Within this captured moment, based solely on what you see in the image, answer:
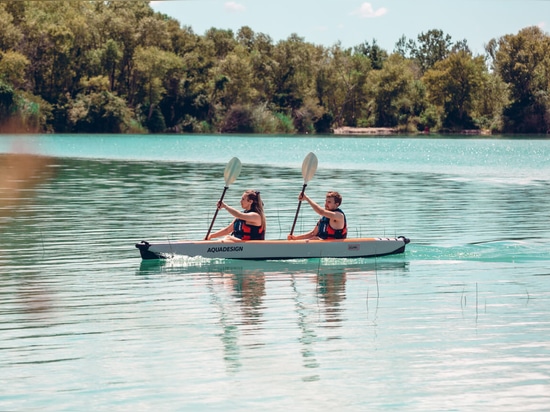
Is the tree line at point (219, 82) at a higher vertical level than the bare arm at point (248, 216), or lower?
higher

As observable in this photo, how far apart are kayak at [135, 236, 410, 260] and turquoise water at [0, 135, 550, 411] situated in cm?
19

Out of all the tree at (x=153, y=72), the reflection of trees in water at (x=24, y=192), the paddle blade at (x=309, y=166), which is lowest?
the reflection of trees in water at (x=24, y=192)

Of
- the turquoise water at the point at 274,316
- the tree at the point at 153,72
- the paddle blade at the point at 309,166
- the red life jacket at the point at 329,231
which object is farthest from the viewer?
the tree at the point at 153,72

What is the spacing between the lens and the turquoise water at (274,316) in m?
11.1

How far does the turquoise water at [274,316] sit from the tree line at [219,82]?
86.0 metres

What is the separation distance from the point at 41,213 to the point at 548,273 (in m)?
16.1

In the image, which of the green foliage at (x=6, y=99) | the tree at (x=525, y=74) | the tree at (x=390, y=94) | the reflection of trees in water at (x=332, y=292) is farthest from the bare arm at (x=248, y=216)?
the tree at (x=390, y=94)

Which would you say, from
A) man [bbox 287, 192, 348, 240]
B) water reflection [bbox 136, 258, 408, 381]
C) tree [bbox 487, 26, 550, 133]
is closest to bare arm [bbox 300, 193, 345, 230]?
man [bbox 287, 192, 348, 240]

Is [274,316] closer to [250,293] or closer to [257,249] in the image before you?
[250,293]

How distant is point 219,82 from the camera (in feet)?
424

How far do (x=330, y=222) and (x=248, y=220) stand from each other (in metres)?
1.59

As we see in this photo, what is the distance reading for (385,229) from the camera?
2695 centimetres

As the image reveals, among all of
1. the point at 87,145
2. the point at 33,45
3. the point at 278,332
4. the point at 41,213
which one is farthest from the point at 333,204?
the point at 33,45

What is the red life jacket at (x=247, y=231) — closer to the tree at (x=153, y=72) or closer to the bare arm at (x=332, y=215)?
the bare arm at (x=332, y=215)
